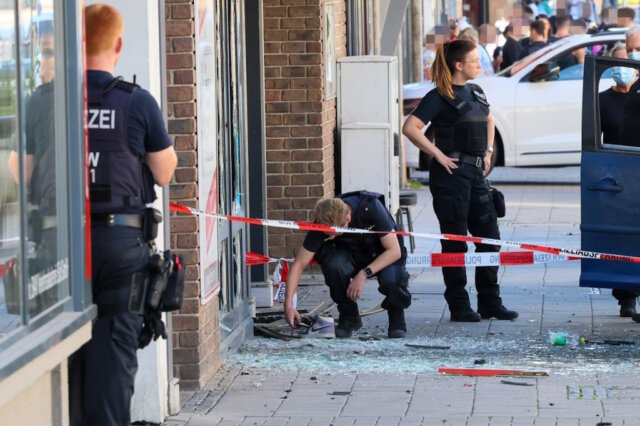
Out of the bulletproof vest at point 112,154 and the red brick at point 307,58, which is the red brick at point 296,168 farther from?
the bulletproof vest at point 112,154

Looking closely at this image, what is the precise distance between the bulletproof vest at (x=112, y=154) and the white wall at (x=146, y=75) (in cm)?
105

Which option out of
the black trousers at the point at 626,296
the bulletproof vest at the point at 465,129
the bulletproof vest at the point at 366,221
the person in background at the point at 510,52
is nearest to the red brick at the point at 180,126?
A: the bulletproof vest at the point at 366,221

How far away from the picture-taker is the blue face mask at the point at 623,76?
357 inches

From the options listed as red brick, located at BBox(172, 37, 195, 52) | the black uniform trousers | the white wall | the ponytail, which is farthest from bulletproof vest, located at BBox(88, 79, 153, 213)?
the ponytail

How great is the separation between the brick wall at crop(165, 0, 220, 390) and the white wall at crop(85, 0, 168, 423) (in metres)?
0.39

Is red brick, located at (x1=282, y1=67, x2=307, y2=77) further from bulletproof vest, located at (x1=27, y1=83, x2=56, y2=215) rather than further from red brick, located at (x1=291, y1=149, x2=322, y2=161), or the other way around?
bulletproof vest, located at (x1=27, y1=83, x2=56, y2=215)

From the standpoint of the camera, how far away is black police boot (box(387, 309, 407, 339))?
8.61 metres

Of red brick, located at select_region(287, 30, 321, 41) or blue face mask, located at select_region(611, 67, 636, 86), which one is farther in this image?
red brick, located at select_region(287, 30, 321, 41)

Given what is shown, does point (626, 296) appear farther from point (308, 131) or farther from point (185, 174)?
point (185, 174)

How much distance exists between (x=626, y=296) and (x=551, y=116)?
26.8ft

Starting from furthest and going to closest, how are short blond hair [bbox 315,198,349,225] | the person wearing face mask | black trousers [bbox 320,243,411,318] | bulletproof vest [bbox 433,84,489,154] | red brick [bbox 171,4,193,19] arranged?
bulletproof vest [bbox 433,84,489,154] < black trousers [bbox 320,243,411,318] < the person wearing face mask < short blond hair [bbox 315,198,349,225] < red brick [bbox 171,4,193,19]

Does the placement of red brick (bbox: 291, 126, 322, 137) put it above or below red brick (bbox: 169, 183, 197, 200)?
above

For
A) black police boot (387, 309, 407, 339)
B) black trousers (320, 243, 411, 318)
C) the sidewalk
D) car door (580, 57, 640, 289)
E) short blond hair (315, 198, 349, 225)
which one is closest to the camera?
the sidewalk

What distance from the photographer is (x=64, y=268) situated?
5.20 m
